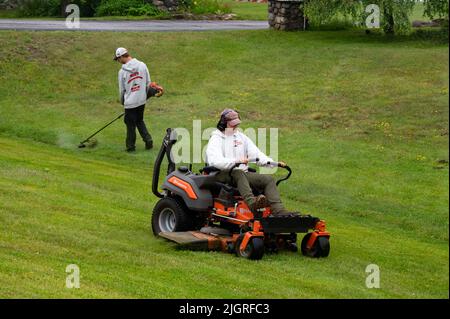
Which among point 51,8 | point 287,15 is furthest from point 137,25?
point 51,8

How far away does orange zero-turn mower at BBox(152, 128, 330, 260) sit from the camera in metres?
13.6

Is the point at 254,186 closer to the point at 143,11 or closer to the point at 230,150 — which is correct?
the point at 230,150

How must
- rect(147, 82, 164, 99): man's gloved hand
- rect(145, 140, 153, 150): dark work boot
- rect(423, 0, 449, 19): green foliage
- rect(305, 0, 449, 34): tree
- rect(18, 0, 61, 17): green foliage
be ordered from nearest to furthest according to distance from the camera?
rect(147, 82, 164, 99): man's gloved hand
rect(145, 140, 153, 150): dark work boot
rect(423, 0, 449, 19): green foliage
rect(305, 0, 449, 34): tree
rect(18, 0, 61, 17): green foliage

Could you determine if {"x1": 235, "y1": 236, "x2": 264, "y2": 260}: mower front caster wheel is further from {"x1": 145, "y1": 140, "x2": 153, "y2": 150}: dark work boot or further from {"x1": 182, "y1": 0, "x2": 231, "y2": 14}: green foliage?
{"x1": 182, "y1": 0, "x2": 231, "y2": 14}: green foliage

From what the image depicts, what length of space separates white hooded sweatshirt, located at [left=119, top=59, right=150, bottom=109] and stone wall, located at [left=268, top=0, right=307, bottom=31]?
14.7 meters

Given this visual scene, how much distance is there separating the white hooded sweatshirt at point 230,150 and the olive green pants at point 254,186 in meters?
0.26

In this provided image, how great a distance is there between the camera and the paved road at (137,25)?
124ft

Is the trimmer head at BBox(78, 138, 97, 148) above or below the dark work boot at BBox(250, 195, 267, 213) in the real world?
below

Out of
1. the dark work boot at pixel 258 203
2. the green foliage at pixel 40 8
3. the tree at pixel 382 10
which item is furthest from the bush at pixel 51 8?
the dark work boot at pixel 258 203

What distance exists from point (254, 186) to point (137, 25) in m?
27.3

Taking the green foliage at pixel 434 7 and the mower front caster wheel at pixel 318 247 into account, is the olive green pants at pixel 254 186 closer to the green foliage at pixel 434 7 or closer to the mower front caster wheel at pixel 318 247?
the mower front caster wheel at pixel 318 247

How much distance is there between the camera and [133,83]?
2386 centimetres

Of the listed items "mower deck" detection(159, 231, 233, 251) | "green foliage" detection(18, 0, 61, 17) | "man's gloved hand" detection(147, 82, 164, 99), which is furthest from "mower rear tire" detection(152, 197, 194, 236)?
"green foliage" detection(18, 0, 61, 17)
